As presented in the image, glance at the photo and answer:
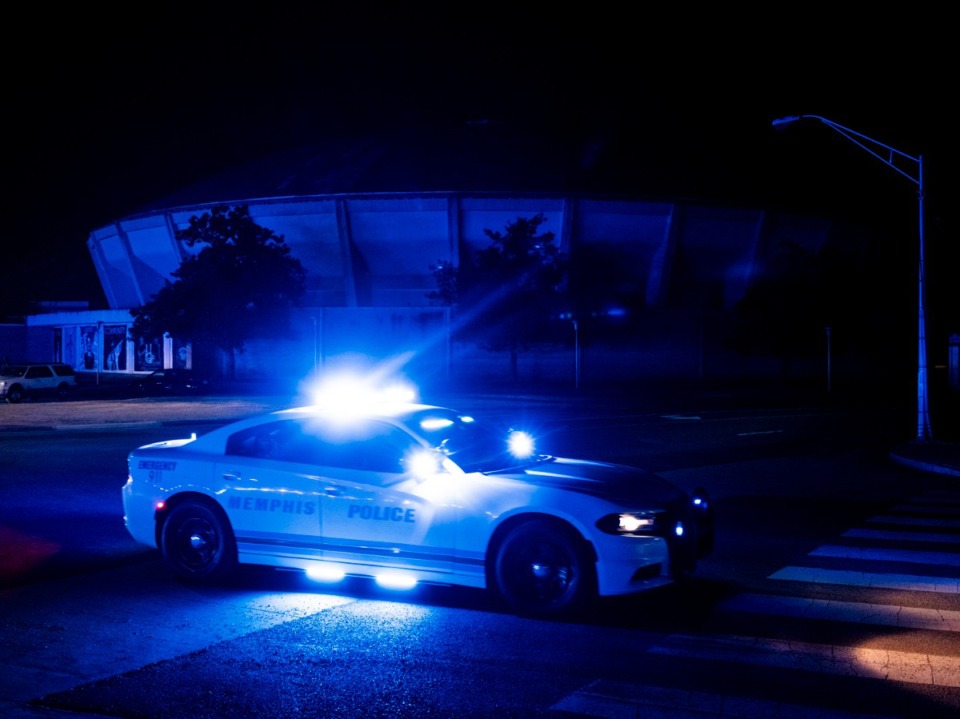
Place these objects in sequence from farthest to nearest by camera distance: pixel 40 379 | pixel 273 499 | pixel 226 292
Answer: pixel 226 292 < pixel 40 379 < pixel 273 499

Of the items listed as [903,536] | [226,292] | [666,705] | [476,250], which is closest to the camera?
[666,705]

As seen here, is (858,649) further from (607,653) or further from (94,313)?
(94,313)

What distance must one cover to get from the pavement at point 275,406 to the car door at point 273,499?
12.7 m

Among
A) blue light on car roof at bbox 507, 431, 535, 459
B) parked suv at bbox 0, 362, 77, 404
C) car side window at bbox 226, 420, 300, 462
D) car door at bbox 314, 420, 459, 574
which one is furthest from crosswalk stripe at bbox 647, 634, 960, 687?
parked suv at bbox 0, 362, 77, 404

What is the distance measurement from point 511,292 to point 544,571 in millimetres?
48342

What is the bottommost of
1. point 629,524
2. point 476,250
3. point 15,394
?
point 629,524

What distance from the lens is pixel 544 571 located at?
22.5 ft

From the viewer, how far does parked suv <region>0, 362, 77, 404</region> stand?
41781mm

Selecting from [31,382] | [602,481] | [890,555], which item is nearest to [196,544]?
[602,481]

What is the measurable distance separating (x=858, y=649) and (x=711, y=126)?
81971 millimetres

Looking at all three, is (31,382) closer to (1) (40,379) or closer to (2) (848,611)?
(1) (40,379)

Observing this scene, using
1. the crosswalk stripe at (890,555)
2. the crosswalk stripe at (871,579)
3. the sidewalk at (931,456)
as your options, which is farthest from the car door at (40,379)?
the crosswalk stripe at (871,579)

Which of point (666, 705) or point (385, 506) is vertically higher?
point (385, 506)

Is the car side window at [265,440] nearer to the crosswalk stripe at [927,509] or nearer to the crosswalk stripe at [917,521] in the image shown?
the crosswalk stripe at [917,521]
